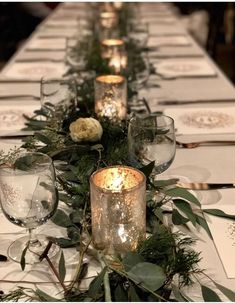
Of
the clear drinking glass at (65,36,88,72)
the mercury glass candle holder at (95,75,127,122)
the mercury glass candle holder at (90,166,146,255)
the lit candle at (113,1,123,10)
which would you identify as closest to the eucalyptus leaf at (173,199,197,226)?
the mercury glass candle holder at (90,166,146,255)

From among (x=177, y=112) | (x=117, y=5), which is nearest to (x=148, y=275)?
(x=177, y=112)

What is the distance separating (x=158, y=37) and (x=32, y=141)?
64.0 inches

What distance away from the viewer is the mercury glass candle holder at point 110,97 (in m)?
1.21

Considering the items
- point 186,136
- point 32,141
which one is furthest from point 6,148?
point 186,136

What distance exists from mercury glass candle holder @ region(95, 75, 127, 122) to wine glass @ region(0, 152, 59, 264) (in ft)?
1.32

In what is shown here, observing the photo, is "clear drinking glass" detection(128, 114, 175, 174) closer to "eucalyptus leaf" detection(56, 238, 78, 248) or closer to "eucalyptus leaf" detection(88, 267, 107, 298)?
"eucalyptus leaf" detection(56, 238, 78, 248)

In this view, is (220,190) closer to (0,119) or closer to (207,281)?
(207,281)

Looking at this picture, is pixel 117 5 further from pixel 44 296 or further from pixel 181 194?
pixel 44 296

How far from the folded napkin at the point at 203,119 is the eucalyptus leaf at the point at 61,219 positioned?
0.56 meters

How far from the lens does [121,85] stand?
4.22 feet

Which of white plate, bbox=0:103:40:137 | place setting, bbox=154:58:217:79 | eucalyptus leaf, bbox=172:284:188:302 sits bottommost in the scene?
white plate, bbox=0:103:40:137

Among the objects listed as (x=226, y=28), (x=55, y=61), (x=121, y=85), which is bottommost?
(x=226, y=28)

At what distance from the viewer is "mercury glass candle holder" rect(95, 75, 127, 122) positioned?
121 centimetres

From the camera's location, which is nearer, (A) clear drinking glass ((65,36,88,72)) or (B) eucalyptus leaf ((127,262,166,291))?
(B) eucalyptus leaf ((127,262,166,291))
